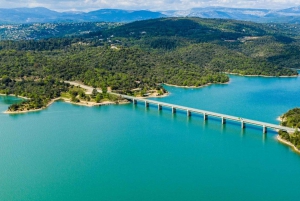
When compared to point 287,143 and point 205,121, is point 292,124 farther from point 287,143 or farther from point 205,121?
point 205,121

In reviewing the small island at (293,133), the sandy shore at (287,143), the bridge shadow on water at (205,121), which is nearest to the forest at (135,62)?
the bridge shadow on water at (205,121)

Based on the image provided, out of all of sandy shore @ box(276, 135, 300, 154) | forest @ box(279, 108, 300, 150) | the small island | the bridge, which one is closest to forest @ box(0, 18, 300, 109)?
the bridge

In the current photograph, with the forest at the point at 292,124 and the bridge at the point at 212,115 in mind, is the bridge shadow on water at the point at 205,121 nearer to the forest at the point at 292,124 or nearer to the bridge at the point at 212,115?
the bridge at the point at 212,115

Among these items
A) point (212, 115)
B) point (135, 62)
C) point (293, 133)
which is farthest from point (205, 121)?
point (135, 62)

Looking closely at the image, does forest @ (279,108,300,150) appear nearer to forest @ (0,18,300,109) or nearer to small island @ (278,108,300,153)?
small island @ (278,108,300,153)

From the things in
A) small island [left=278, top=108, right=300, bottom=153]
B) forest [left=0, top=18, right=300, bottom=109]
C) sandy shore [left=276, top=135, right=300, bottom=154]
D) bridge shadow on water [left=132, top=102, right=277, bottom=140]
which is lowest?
bridge shadow on water [left=132, top=102, right=277, bottom=140]

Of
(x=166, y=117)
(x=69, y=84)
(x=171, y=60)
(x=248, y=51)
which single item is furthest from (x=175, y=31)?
(x=166, y=117)
